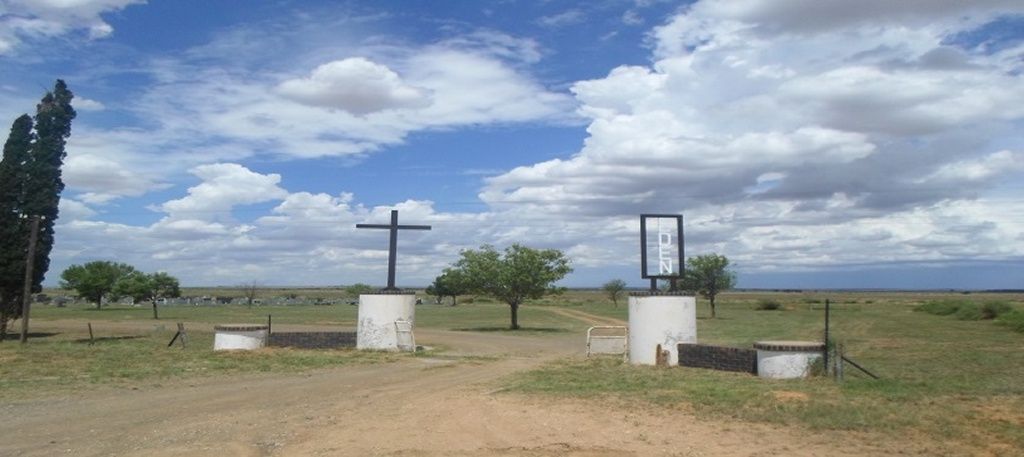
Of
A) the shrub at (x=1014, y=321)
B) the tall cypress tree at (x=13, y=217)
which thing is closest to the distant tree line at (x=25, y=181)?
the tall cypress tree at (x=13, y=217)

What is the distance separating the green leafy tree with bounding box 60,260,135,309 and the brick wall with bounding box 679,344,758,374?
69185 millimetres

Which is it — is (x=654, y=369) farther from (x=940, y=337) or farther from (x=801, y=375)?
(x=940, y=337)

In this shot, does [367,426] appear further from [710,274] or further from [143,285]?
Answer: [143,285]

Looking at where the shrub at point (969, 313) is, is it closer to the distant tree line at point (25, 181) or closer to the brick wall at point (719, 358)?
the brick wall at point (719, 358)

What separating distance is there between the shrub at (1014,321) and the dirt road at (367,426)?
35.5m

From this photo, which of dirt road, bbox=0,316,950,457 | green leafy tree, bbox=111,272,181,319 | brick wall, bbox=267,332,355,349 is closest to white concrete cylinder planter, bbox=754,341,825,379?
dirt road, bbox=0,316,950,457

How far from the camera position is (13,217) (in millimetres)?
32031

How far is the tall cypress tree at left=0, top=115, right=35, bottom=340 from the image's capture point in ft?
103

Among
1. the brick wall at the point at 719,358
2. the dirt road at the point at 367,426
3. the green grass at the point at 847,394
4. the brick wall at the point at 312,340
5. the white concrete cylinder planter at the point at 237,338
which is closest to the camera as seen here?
the dirt road at the point at 367,426

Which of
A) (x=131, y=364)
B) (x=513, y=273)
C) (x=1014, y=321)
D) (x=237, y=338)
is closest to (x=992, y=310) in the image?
(x=1014, y=321)

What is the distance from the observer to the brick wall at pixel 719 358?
15562 millimetres

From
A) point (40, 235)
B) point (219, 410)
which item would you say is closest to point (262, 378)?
point (219, 410)

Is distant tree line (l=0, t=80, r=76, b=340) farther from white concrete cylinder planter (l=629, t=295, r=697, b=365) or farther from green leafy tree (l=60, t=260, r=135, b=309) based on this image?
green leafy tree (l=60, t=260, r=135, b=309)

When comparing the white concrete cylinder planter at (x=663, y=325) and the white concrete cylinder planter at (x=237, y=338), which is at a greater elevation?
the white concrete cylinder planter at (x=663, y=325)
